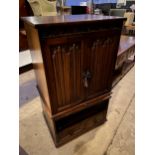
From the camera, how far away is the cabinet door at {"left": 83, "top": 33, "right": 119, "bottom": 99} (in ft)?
3.33

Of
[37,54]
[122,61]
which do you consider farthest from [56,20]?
[122,61]

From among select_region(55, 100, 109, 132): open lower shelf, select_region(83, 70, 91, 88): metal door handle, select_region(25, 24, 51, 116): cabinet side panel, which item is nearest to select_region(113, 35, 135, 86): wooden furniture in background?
select_region(55, 100, 109, 132): open lower shelf

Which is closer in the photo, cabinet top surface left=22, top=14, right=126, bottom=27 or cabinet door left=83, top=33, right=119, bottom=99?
cabinet top surface left=22, top=14, right=126, bottom=27

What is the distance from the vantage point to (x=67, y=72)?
38.8 inches

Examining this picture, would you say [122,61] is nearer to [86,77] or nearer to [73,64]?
[86,77]

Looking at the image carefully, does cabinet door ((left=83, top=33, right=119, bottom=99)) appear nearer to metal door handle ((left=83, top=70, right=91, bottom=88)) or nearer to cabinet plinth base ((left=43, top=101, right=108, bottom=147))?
metal door handle ((left=83, top=70, right=91, bottom=88))

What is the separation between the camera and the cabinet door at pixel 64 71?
87 cm

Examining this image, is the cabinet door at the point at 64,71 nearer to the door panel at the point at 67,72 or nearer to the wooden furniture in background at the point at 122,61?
the door panel at the point at 67,72

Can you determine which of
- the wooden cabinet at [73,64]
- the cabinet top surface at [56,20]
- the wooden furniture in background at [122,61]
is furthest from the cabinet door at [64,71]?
the wooden furniture in background at [122,61]

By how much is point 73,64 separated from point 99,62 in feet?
0.79
